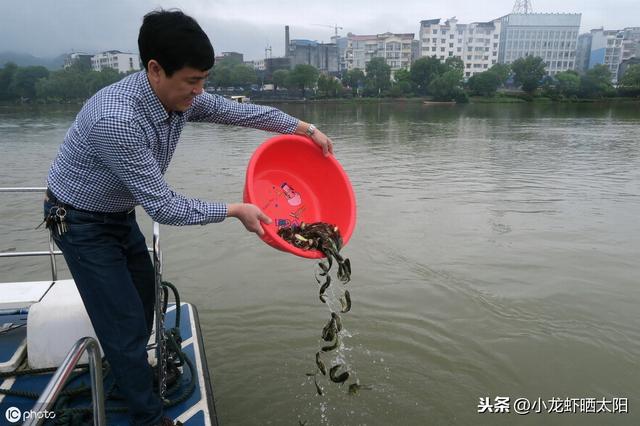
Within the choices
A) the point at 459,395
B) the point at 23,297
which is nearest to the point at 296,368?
the point at 459,395

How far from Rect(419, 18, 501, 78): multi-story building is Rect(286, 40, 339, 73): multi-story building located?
3212 cm

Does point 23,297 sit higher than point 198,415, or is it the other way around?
point 23,297

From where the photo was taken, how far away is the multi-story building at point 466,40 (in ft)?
359

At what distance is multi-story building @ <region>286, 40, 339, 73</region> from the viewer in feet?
433

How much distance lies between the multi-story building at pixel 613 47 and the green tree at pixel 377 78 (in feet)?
218

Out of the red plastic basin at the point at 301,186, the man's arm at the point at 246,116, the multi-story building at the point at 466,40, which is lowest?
the red plastic basin at the point at 301,186

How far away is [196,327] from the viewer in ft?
11.1

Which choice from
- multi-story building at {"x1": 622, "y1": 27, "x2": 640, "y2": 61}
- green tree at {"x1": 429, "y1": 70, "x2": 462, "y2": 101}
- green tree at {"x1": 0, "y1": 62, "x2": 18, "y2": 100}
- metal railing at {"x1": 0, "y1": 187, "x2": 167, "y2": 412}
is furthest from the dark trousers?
multi-story building at {"x1": 622, "y1": 27, "x2": 640, "y2": 61}

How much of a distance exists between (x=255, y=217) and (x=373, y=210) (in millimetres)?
6408

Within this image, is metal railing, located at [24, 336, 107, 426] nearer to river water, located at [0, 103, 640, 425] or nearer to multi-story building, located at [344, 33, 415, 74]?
river water, located at [0, 103, 640, 425]

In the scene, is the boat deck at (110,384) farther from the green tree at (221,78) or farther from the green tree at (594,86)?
the green tree at (221,78)

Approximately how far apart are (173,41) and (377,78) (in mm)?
81415

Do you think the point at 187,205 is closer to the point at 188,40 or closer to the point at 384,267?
the point at 188,40

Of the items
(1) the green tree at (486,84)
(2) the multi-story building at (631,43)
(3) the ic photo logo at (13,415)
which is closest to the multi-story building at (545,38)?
(2) the multi-story building at (631,43)
